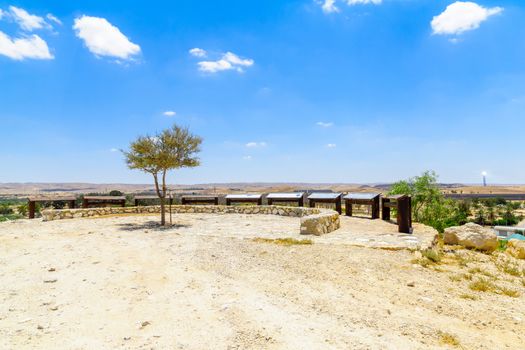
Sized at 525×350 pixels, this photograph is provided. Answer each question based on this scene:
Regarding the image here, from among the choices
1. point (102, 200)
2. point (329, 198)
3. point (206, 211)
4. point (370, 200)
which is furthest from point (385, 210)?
point (102, 200)

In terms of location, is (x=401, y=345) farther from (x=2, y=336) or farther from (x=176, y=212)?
(x=176, y=212)

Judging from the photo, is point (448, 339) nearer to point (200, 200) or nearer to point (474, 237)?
point (474, 237)

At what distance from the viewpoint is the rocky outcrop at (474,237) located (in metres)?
9.70

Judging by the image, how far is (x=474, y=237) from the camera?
9883mm

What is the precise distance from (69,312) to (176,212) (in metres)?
16.8

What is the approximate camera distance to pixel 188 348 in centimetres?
416

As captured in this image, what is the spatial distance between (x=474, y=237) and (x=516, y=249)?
3.97 feet

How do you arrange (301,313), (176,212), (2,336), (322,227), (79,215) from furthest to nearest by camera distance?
(176,212), (79,215), (322,227), (301,313), (2,336)

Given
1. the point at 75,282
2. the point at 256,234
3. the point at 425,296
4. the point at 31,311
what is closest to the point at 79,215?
the point at 256,234

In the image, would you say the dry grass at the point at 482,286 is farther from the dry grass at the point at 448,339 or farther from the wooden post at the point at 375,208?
the wooden post at the point at 375,208

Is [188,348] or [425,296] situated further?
[425,296]

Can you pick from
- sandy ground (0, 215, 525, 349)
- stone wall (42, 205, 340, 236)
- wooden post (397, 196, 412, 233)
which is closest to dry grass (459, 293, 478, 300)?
sandy ground (0, 215, 525, 349)

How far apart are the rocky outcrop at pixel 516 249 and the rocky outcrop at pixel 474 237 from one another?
501mm

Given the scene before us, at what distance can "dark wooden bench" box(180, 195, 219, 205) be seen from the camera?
2231 centimetres
